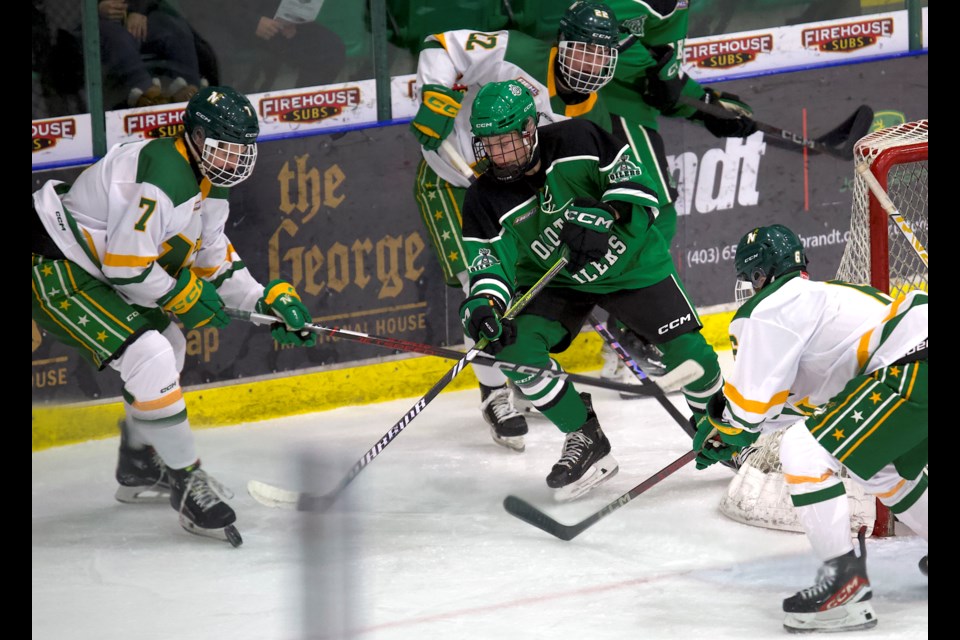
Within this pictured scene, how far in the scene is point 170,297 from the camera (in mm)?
4430

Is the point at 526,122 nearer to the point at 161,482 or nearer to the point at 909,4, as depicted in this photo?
the point at 161,482

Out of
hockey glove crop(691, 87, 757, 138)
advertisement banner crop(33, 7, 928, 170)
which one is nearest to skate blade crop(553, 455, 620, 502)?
hockey glove crop(691, 87, 757, 138)

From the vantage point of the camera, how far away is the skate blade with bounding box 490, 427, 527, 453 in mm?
5238

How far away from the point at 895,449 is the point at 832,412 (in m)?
0.16

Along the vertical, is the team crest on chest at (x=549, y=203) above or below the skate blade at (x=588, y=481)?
above

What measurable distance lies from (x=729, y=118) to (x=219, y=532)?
90.8 inches

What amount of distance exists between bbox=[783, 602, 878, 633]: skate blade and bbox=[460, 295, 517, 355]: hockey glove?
117cm

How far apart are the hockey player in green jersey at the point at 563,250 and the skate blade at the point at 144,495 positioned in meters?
1.14

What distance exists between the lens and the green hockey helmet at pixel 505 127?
4262 millimetres

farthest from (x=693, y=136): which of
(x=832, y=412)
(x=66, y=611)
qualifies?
(x=66, y=611)

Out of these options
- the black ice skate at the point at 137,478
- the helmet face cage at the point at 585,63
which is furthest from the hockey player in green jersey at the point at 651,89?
the black ice skate at the point at 137,478

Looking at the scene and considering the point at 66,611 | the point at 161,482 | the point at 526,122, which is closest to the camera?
the point at 66,611

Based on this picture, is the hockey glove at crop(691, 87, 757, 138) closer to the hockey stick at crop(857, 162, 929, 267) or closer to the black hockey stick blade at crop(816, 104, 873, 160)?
the black hockey stick blade at crop(816, 104, 873, 160)

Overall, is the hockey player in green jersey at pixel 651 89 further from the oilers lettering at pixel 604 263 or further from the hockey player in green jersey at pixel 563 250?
the oilers lettering at pixel 604 263
